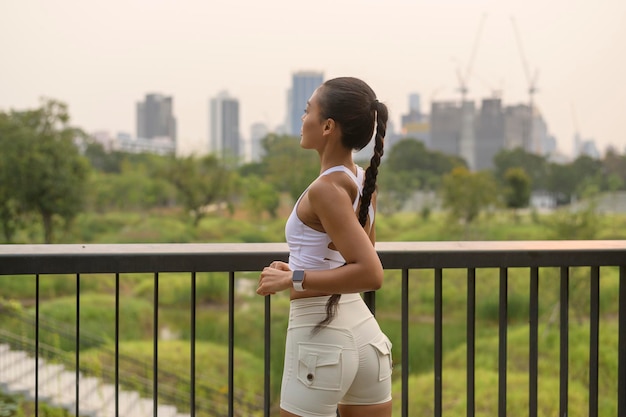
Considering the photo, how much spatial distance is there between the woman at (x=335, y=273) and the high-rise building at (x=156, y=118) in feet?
113

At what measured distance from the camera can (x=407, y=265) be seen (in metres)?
2.11

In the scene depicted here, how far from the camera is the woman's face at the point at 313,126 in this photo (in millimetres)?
1562

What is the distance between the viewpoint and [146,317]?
80.5 feet

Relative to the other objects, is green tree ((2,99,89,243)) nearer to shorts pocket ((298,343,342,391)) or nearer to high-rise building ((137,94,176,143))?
high-rise building ((137,94,176,143))

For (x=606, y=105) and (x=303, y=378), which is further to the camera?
(x=606, y=105)

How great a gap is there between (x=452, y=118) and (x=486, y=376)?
20.0 meters

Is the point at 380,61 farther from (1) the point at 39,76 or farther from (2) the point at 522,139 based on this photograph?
(1) the point at 39,76

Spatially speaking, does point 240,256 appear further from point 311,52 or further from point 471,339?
point 311,52

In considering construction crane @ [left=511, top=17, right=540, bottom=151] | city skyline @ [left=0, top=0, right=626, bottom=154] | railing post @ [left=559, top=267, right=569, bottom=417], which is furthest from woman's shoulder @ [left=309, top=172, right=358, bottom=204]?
construction crane @ [left=511, top=17, right=540, bottom=151]

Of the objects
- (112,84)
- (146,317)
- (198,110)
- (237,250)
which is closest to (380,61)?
(198,110)

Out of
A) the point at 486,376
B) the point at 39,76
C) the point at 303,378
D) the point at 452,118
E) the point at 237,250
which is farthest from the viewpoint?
the point at 452,118

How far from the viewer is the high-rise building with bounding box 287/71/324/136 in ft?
120

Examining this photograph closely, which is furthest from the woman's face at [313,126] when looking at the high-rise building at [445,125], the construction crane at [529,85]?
the construction crane at [529,85]

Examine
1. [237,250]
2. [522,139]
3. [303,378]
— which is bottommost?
[303,378]
